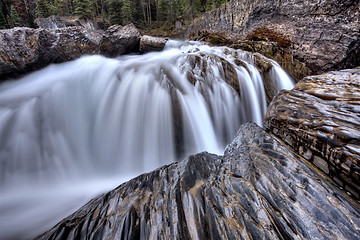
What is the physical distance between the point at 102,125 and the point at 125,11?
22.6 meters

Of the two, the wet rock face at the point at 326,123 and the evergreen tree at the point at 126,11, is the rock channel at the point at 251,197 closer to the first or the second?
the wet rock face at the point at 326,123

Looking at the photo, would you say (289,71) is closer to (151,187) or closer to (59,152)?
(151,187)

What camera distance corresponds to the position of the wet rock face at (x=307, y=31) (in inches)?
211

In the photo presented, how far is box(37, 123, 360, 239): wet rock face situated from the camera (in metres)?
1.06

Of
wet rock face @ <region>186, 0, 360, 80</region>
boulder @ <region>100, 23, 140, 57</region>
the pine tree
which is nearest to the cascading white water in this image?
boulder @ <region>100, 23, 140, 57</region>

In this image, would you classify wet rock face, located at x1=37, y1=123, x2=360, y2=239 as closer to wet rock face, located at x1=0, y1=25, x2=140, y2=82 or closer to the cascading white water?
the cascading white water

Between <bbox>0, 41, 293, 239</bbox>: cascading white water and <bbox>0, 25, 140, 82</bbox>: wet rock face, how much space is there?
0.60 m

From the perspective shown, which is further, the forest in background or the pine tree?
the forest in background

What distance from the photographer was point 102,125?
11.8 feet

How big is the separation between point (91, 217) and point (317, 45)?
352 inches

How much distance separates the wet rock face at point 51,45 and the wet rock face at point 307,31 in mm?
6507

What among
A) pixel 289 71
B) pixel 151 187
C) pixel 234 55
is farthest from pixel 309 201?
pixel 289 71

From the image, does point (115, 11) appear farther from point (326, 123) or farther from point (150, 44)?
point (326, 123)

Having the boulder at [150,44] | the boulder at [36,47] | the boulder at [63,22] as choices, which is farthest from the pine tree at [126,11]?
the boulder at [36,47]
